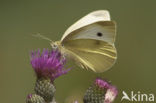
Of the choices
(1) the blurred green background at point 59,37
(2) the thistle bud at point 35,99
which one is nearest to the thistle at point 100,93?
(2) the thistle bud at point 35,99

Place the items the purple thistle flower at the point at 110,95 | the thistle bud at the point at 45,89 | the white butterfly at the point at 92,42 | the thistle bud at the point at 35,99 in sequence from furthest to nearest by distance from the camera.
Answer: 1. the white butterfly at the point at 92,42
2. the purple thistle flower at the point at 110,95
3. the thistle bud at the point at 45,89
4. the thistle bud at the point at 35,99

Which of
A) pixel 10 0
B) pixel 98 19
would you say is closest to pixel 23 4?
pixel 10 0

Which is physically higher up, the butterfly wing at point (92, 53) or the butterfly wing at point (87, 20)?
the butterfly wing at point (87, 20)

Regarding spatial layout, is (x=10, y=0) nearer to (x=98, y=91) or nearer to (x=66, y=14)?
(x=66, y=14)

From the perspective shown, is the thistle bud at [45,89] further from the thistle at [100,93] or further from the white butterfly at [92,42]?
the white butterfly at [92,42]

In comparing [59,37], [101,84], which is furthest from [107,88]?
[59,37]

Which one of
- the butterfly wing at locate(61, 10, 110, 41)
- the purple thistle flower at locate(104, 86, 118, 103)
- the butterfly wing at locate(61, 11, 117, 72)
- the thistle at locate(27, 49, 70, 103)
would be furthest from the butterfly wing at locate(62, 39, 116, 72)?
the thistle at locate(27, 49, 70, 103)

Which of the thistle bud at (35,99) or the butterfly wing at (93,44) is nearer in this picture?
the thistle bud at (35,99)
